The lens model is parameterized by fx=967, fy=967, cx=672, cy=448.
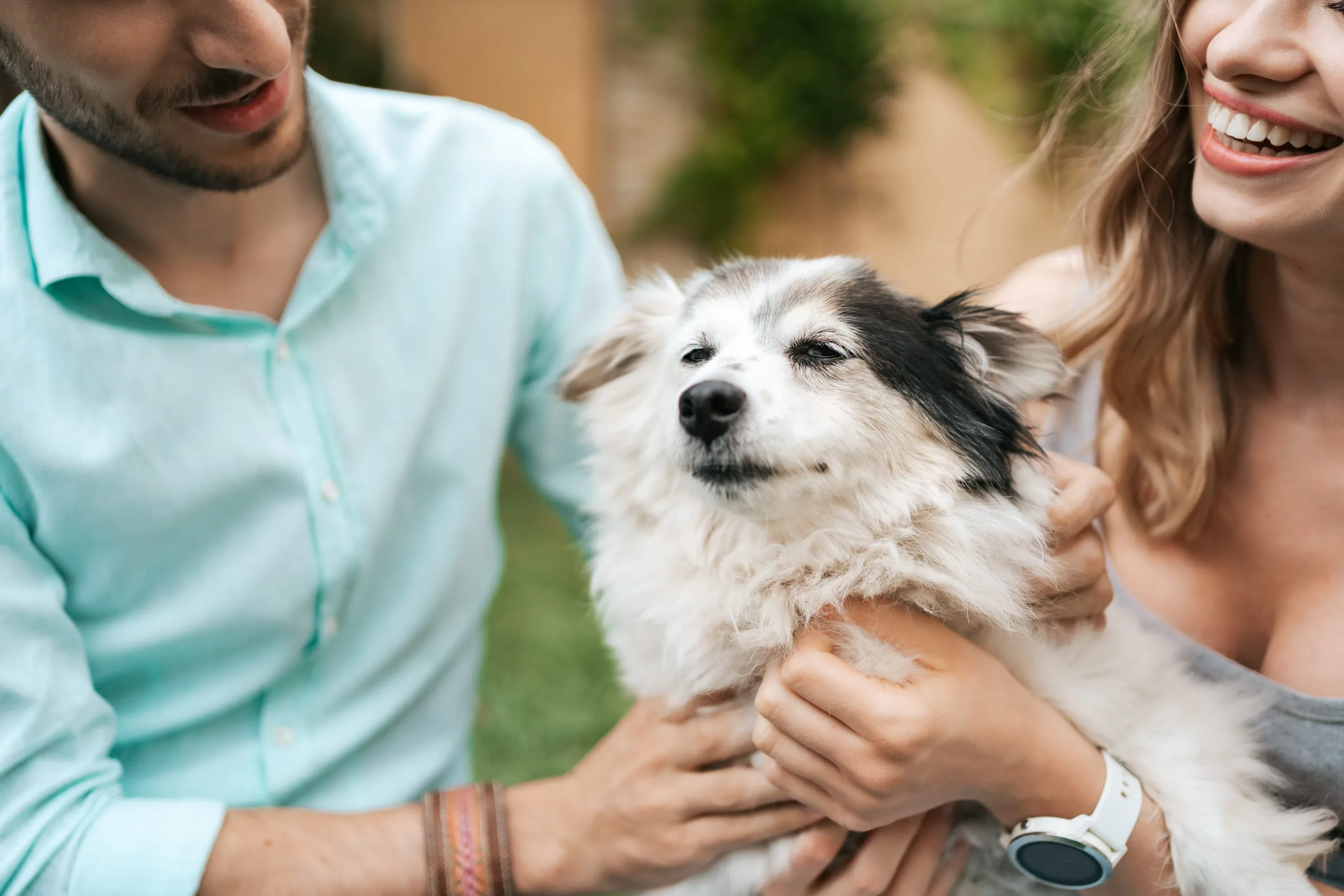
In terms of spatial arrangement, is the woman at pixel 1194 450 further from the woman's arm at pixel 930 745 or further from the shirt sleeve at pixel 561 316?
the shirt sleeve at pixel 561 316

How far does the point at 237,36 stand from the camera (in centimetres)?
116

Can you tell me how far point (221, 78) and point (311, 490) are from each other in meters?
0.55

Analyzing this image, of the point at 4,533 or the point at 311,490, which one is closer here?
the point at 4,533

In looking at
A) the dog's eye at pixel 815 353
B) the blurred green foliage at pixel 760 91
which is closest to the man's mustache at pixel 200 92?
the dog's eye at pixel 815 353

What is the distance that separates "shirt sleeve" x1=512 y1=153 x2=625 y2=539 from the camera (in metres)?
1.70

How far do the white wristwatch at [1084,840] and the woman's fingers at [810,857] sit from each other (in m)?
0.21

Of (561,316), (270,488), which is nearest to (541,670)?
(561,316)

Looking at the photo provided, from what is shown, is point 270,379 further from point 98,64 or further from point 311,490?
point 98,64

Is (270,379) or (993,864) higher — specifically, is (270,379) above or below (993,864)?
above

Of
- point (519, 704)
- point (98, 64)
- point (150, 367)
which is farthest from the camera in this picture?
point (519, 704)

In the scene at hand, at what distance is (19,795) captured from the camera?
1.15 meters

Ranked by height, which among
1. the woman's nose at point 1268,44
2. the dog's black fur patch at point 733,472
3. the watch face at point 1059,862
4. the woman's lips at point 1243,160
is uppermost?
the woman's nose at point 1268,44

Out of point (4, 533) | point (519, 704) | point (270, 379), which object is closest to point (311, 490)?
point (270, 379)

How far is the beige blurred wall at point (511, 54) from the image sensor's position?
5.19m
